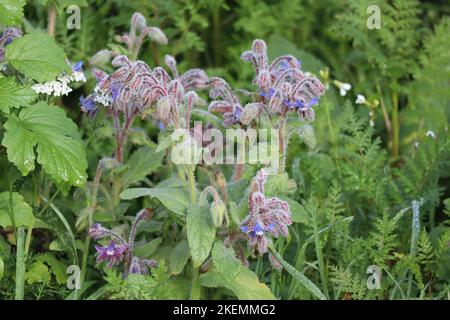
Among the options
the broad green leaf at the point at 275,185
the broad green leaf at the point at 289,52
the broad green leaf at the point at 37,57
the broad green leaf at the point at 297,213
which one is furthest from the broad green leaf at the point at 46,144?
the broad green leaf at the point at 289,52

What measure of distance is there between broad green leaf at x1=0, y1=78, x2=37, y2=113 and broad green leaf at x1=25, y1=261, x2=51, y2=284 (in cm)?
65

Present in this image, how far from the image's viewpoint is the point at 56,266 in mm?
3123

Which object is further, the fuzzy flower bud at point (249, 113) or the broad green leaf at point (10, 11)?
the fuzzy flower bud at point (249, 113)

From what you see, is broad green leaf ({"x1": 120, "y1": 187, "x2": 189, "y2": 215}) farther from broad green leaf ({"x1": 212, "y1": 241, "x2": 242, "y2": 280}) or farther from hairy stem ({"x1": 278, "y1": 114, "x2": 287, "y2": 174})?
hairy stem ({"x1": 278, "y1": 114, "x2": 287, "y2": 174})

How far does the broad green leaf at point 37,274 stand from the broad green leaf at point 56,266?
0.19 ft

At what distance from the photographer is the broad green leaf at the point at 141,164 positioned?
10.7 feet

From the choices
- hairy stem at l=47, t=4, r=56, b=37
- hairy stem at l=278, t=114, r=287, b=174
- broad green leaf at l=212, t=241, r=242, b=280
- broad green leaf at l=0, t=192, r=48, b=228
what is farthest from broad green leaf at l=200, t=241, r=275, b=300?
hairy stem at l=47, t=4, r=56, b=37

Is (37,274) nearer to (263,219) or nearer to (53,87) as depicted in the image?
(53,87)

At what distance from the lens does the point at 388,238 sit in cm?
304

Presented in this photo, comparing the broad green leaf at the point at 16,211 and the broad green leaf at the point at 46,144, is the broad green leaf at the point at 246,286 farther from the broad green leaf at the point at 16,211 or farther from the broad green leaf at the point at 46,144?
the broad green leaf at the point at 16,211

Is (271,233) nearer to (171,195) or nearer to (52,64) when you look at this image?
(171,195)

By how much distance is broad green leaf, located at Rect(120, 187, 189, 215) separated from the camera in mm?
2789

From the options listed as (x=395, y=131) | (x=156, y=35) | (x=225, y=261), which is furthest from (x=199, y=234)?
(x=395, y=131)

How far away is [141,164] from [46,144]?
56cm
